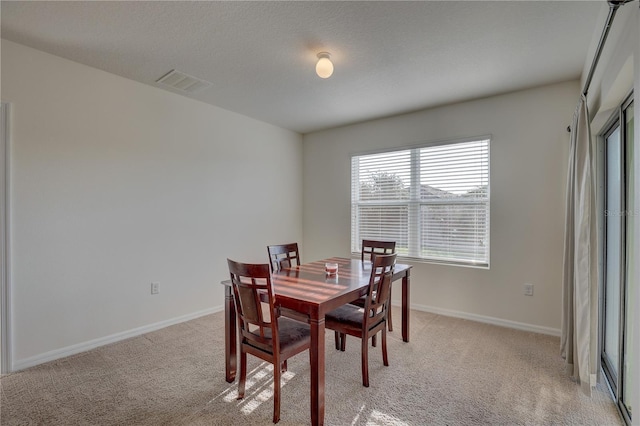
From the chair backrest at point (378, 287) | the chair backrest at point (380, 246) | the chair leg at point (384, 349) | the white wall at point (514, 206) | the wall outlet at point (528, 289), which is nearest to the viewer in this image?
the chair backrest at point (378, 287)

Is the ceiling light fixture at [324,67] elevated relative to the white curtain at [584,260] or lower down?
elevated

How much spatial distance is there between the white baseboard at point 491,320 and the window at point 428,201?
1.95 ft

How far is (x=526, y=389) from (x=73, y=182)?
13.1 feet

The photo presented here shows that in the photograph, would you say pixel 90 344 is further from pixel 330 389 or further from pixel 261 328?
pixel 330 389

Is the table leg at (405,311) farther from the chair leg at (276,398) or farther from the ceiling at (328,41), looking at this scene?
the ceiling at (328,41)

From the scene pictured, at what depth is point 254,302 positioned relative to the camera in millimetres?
1886

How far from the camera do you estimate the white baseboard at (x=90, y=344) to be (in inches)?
98.3

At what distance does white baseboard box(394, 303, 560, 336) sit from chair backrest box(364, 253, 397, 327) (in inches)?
66.7

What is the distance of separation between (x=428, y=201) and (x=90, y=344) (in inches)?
153

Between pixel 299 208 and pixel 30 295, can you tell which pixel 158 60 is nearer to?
pixel 30 295

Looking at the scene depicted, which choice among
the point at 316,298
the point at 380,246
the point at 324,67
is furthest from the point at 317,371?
the point at 324,67

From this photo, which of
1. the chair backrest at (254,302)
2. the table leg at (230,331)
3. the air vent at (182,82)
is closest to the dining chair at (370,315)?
the chair backrest at (254,302)

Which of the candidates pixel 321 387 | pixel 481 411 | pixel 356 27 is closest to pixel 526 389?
pixel 481 411

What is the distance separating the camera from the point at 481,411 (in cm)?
197
